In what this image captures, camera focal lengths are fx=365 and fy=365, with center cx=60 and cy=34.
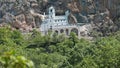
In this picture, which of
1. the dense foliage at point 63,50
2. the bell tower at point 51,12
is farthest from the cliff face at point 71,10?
the dense foliage at point 63,50

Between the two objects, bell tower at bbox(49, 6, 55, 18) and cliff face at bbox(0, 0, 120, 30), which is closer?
cliff face at bbox(0, 0, 120, 30)

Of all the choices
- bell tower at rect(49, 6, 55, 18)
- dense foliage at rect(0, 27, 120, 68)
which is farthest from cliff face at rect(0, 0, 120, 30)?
dense foliage at rect(0, 27, 120, 68)

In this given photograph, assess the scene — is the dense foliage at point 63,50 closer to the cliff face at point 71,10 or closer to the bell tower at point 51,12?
the cliff face at point 71,10

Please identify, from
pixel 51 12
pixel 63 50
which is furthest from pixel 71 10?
pixel 63 50

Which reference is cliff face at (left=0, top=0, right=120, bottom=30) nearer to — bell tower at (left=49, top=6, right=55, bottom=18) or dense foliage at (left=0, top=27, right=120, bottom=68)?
bell tower at (left=49, top=6, right=55, bottom=18)

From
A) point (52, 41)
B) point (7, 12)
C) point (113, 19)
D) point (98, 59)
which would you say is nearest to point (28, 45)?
point (52, 41)

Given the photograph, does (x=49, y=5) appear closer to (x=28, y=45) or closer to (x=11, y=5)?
(x=11, y=5)
